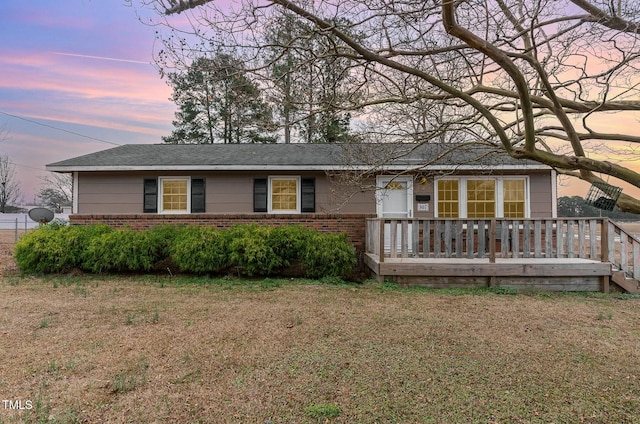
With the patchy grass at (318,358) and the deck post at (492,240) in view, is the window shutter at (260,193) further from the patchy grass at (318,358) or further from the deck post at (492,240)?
the deck post at (492,240)

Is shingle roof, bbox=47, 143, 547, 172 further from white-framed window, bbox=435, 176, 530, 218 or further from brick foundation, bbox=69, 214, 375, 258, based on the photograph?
brick foundation, bbox=69, 214, 375, 258

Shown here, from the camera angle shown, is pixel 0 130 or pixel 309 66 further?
pixel 0 130

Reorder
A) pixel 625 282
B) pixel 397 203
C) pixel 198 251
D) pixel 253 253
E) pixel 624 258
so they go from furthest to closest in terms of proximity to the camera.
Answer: pixel 397 203
pixel 198 251
pixel 253 253
pixel 624 258
pixel 625 282

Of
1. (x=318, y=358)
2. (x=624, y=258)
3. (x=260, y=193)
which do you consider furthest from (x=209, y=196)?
(x=624, y=258)

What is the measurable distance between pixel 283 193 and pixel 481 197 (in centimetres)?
522

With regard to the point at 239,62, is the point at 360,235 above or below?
below

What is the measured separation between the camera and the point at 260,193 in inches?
367

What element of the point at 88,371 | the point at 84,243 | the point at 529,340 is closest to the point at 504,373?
the point at 529,340

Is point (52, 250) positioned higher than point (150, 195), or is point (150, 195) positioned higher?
point (150, 195)

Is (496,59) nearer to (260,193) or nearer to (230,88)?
(230,88)

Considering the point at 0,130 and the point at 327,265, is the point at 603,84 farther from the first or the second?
the point at 0,130

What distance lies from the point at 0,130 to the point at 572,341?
36176 mm

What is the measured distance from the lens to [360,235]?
27.8 ft

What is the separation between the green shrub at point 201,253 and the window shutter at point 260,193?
6.61 ft
